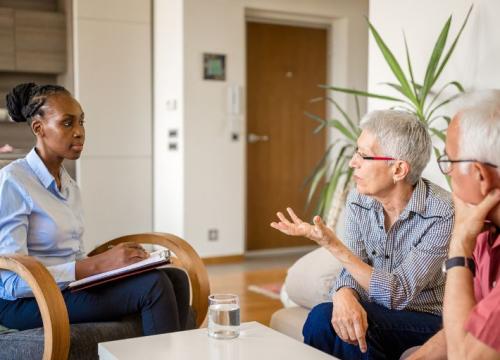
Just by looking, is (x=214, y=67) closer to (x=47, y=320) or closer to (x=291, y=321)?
(x=291, y=321)

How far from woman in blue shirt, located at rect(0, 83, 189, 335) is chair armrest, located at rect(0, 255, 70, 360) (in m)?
0.18

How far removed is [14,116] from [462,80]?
1975 mm

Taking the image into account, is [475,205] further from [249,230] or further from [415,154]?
[249,230]

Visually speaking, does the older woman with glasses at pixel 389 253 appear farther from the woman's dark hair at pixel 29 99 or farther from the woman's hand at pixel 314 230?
the woman's dark hair at pixel 29 99

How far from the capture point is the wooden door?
615 centimetres

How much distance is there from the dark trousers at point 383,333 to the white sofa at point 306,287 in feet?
1.44

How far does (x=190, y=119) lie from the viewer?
5.57 m

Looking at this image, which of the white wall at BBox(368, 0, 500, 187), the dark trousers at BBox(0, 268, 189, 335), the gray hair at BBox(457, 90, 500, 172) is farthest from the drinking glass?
the white wall at BBox(368, 0, 500, 187)

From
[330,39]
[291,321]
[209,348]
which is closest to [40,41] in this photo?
[330,39]

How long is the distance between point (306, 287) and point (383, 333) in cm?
63

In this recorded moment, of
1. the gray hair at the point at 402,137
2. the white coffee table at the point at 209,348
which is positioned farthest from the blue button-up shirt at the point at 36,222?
the gray hair at the point at 402,137

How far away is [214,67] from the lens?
5648mm

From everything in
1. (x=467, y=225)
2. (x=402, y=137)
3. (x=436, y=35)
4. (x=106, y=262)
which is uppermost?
(x=436, y=35)

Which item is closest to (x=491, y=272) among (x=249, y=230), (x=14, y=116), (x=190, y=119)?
(x=14, y=116)
